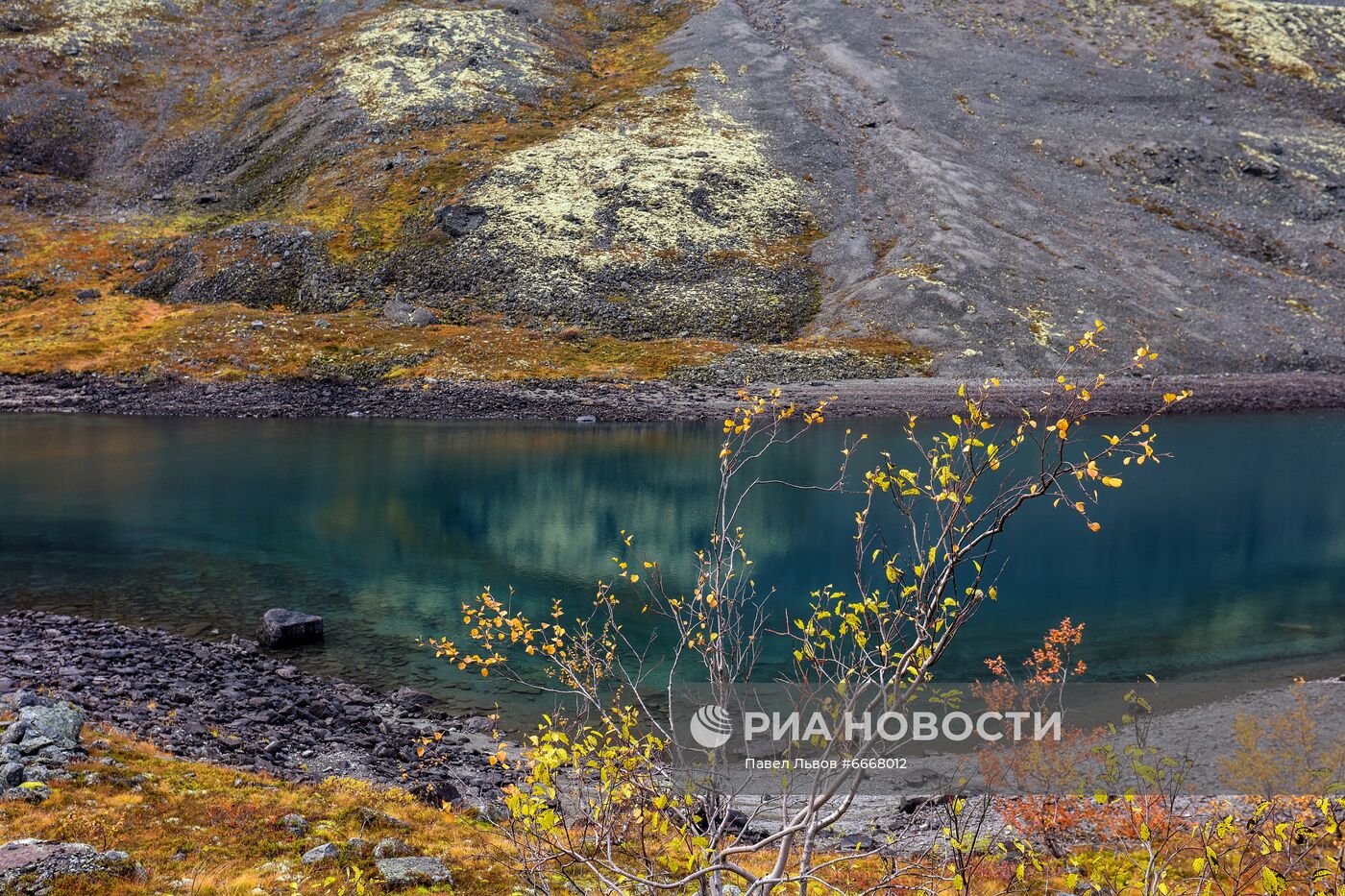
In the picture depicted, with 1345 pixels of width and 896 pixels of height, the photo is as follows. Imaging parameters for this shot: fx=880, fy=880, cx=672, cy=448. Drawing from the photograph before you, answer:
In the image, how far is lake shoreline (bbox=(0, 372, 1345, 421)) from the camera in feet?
267

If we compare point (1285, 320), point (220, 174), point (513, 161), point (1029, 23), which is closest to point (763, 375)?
point (513, 161)

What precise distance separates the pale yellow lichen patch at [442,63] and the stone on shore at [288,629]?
4605 inches

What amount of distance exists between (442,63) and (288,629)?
134 meters

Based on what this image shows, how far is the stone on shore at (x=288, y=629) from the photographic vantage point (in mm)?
31000

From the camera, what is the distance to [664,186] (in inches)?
4589

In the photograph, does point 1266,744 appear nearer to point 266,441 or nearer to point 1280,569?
point 1280,569

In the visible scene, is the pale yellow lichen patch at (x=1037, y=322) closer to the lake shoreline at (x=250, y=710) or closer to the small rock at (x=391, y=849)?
the lake shoreline at (x=250, y=710)

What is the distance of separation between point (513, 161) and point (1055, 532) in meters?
92.6

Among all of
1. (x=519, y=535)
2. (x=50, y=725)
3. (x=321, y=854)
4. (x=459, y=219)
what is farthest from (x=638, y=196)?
(x=321, y=854)

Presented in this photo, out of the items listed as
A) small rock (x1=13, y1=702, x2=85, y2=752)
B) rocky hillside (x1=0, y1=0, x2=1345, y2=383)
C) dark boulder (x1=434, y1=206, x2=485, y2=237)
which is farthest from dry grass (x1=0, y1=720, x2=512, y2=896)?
dark boulder (x1=434, y1=206, x2=485, y2=237)

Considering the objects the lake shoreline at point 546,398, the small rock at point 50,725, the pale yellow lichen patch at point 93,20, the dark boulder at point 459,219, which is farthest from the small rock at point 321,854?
the pale yellow lichen patch at point 93,20

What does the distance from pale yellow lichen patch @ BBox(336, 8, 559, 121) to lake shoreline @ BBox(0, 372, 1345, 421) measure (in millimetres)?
64149

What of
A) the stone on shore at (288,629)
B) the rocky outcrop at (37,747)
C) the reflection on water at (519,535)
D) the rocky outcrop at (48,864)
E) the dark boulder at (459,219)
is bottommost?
the reflection on water at (519,535)

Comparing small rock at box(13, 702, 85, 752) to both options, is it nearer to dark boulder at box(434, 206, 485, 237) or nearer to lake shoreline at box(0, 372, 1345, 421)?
lake shoreline at box(0, 372, 1345, 421)
